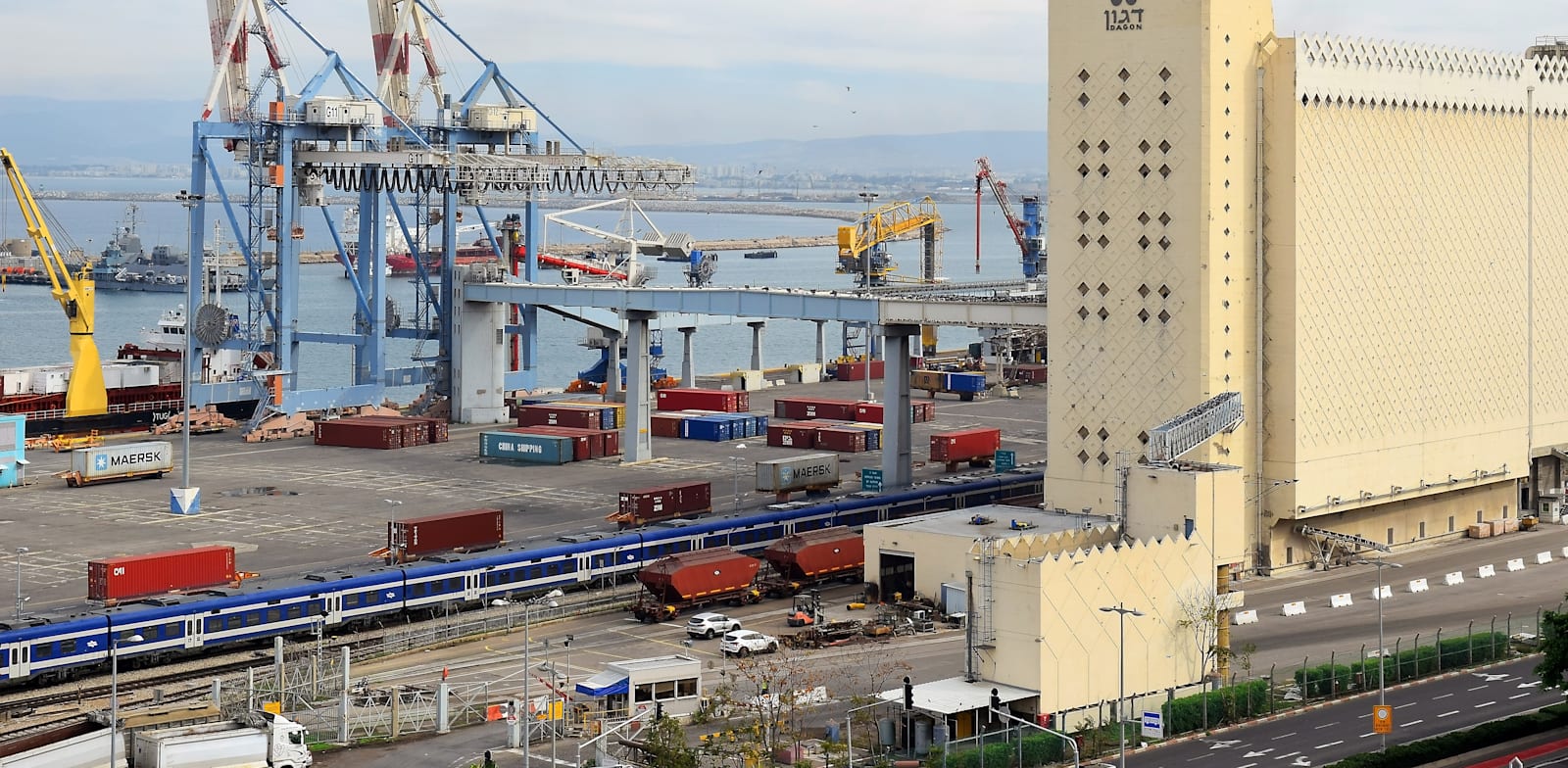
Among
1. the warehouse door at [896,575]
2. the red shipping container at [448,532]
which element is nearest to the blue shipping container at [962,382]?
the red shipping container at [448,532]

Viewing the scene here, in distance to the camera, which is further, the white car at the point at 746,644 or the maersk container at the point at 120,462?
the maersk container at the point at 120,462

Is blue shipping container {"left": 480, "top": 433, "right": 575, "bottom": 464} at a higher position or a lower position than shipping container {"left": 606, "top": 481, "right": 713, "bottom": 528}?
higher

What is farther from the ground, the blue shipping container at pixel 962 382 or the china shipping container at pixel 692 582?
the blue shipping container at pixel 962 382

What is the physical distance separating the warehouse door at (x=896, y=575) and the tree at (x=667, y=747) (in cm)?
2691

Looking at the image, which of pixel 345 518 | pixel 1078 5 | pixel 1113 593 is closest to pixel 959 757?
pixel 1113 593

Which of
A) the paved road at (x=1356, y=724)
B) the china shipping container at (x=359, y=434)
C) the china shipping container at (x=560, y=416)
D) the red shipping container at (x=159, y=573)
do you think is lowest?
the paved road at (x=1356, y=724)

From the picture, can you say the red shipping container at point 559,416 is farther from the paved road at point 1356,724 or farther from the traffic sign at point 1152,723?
the traffic sign at point 1152,723

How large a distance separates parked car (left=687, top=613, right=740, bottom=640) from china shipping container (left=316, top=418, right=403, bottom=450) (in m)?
53.3

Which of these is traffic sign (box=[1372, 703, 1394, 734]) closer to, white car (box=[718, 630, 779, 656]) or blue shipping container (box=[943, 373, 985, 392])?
white car (box=[718, 630, 779, 656])

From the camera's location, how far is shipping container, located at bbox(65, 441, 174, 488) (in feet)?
341

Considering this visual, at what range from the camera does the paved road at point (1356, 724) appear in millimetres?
52750

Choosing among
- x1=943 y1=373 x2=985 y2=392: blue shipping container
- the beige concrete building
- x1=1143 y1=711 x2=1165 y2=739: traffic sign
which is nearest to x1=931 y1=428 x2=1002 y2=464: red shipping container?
the beige concrete building

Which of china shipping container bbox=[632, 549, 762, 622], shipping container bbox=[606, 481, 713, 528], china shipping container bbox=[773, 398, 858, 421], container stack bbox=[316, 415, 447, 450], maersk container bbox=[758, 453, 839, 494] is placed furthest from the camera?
china shipping container bbox=[773, 398, 858, 421]

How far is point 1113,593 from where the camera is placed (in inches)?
2270
